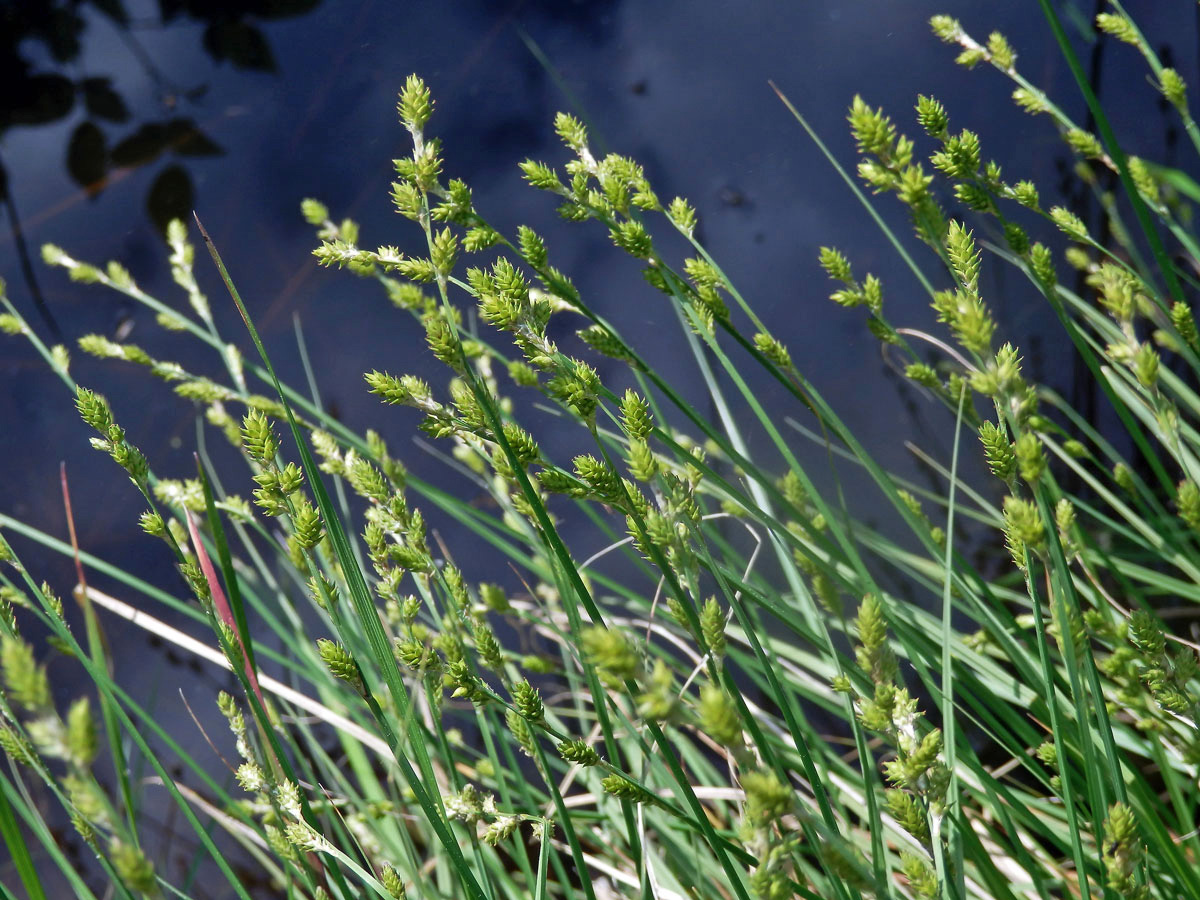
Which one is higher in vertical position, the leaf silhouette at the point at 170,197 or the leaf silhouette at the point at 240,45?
the leaf silhouette at the point at 240,45

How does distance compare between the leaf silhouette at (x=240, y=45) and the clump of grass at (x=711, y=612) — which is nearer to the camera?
the clump of grass at (x=711, y=612)

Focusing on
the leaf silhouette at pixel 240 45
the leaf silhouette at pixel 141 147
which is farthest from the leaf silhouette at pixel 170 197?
the leaf silhouette at pixel 240 45

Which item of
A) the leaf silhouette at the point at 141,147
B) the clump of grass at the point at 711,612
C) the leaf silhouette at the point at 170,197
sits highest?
the leaf silhouette at the point at 141,147

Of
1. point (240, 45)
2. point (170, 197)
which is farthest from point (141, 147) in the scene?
point (240, 45)

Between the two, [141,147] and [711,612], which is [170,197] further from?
[711,612]

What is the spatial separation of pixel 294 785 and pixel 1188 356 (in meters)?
0.71

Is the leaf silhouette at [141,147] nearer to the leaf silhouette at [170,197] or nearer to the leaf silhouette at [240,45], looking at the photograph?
the leaf silhouette at [170,197]

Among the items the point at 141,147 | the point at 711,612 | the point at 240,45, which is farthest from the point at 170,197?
the point at 711,612

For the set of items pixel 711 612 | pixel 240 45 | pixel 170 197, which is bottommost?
pixel 711 612

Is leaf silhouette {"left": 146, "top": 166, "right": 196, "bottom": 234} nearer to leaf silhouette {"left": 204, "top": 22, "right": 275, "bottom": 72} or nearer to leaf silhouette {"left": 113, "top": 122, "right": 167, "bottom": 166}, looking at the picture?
leaf silhouette {"left": 113, "top": 122, "right": 167, "bottom": 166}

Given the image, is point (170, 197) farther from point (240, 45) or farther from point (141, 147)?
point (240, 45)

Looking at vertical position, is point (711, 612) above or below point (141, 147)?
below

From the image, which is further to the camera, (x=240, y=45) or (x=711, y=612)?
(x=240, y=45)

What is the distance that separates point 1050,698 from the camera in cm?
48
